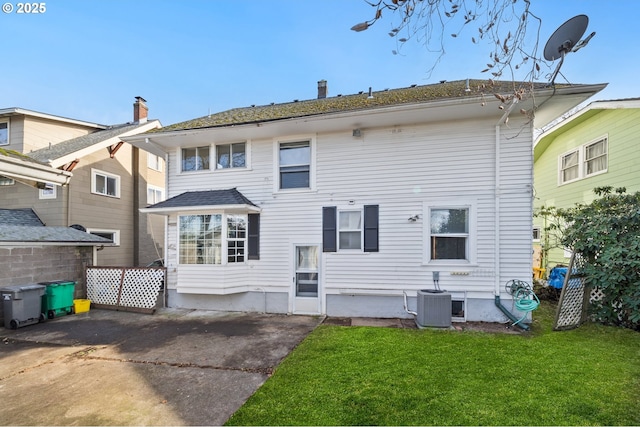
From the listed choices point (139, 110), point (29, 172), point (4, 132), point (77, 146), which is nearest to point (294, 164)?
point (29, 172)

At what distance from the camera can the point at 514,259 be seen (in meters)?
6.59

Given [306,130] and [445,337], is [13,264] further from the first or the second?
[445,337]

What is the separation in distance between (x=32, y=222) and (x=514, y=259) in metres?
15.0

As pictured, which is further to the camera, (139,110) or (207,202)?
(139,110)

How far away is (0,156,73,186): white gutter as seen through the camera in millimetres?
3105

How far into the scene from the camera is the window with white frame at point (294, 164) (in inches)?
310

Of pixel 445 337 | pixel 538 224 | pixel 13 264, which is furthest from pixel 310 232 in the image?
pixel 538 224

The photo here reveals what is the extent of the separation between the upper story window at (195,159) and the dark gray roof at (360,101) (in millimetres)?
681

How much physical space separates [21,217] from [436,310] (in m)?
13.7

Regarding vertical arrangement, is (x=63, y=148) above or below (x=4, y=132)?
below

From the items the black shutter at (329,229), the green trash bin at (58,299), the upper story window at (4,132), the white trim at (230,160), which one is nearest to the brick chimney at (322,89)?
the white trim at (230,160)

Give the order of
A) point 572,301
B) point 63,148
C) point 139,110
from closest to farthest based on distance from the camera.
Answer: point 572,301
point 63,148
point 139,110

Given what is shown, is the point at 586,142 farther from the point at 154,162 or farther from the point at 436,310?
the point at 154,162

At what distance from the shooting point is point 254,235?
7.97m
